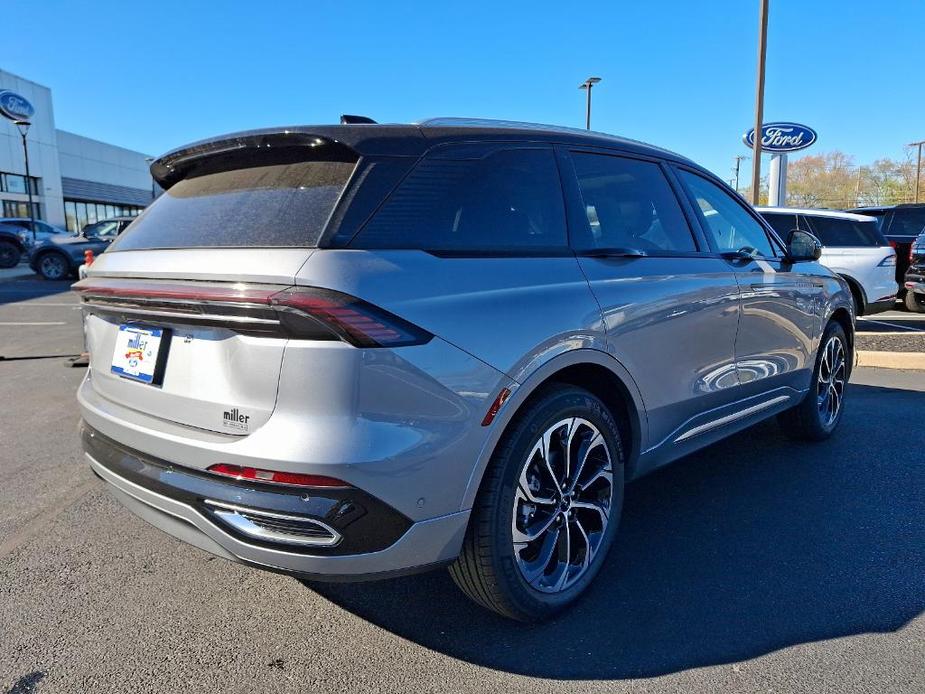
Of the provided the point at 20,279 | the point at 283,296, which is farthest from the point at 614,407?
the point at 20,279

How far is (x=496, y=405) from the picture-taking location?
7.17 feet

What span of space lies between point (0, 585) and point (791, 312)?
4.34 m

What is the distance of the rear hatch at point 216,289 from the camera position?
6.43 ft

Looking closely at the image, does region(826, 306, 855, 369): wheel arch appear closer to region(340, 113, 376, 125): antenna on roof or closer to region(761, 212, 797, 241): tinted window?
region(340, 113, 376, 125): antenna on roof

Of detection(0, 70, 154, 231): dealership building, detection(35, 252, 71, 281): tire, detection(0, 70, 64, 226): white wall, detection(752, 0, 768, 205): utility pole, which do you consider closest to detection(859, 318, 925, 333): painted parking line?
detection(752, 0, 768, 205): utility pole

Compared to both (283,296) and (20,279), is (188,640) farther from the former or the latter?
(20,279)

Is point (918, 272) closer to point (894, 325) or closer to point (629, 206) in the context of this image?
point (894, 325)

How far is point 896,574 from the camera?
9.40 ft

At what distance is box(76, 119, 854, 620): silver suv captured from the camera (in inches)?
75.7

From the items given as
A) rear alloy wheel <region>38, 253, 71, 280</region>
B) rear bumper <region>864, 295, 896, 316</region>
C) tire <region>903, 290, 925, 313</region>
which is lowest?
tire <region>903, 290, 925, 313</region>

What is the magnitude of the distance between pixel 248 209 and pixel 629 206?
5.84ft

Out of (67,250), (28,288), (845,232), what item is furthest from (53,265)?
(845,232)

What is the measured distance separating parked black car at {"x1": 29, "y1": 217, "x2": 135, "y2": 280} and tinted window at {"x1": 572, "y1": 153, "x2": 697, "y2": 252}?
1729 cm

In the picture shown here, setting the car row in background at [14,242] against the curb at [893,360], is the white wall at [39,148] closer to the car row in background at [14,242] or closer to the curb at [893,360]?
the car row in background at [14,242]
